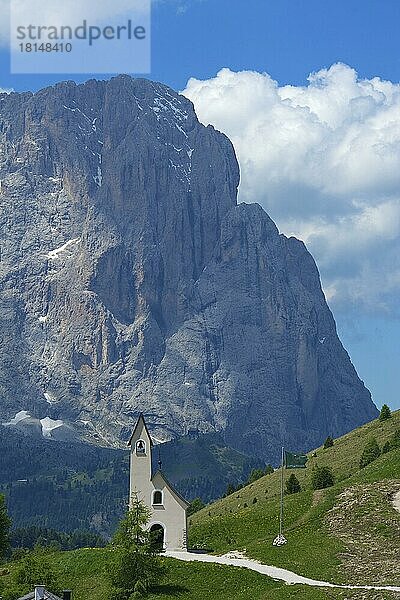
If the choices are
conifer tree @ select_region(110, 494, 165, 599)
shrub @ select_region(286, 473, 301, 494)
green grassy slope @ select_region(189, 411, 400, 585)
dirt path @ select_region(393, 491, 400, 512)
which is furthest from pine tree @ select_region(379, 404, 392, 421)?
conifer tree @ select_region(110, 494, 165, 599)

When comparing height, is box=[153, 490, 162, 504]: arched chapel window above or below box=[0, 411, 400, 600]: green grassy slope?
above

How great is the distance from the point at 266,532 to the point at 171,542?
8.36 metres

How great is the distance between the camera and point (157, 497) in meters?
80.9

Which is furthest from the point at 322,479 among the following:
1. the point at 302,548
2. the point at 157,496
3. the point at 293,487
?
the point at 302,548

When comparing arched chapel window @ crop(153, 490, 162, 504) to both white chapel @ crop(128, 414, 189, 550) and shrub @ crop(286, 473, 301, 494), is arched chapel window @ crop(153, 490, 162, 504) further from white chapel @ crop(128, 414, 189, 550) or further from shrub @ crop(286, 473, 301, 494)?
shrub @ crop(286, 473, 301, 494)

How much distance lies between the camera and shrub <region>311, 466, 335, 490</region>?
90.1 m

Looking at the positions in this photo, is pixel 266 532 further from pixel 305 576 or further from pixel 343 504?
pixel 305 576

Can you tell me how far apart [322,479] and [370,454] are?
7.03 m

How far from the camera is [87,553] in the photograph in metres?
73.1

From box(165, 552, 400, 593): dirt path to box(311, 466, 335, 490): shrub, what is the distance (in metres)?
19.0

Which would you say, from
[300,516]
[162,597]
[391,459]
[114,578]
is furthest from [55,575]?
[391,459]

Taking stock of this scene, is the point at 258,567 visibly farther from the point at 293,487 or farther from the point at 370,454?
the point at 370,454

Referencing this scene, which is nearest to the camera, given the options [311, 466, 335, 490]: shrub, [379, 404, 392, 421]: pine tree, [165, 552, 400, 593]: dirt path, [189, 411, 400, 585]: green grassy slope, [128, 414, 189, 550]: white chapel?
[165, 552, 400, 593]: dirt path

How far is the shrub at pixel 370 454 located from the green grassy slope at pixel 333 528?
141 cm
